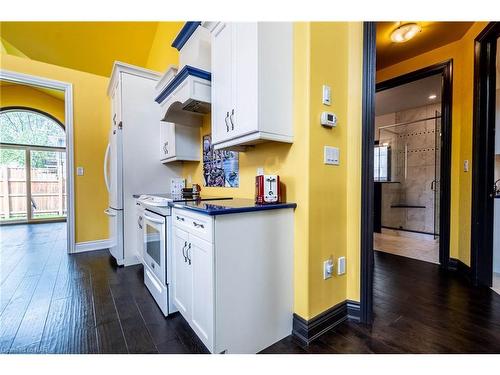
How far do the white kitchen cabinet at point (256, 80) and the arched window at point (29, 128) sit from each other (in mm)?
6163

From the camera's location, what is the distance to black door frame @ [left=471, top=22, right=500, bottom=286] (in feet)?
7.05

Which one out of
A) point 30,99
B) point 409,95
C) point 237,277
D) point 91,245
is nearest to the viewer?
point 237,277

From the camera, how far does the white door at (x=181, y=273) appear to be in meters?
1.51

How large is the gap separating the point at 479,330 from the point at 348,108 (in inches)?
66.8

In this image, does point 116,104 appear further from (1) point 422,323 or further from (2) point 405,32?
(1) point 422,323

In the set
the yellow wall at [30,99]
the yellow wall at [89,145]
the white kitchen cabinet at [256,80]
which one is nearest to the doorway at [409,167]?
the white kitchen cabinet at [256,80]

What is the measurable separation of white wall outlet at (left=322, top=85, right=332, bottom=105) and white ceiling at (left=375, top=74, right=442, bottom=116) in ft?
8.50

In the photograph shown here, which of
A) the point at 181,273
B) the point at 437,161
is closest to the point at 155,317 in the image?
the point at 181,273

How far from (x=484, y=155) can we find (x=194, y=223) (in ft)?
8.79

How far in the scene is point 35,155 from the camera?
224 inches

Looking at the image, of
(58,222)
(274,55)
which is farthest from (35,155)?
(274,55)

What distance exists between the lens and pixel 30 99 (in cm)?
537

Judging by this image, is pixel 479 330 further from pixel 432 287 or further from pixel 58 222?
pixel 58 222

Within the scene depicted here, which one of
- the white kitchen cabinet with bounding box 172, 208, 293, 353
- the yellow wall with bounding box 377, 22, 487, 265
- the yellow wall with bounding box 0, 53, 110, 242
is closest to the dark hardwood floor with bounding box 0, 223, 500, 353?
the white kitchen cabinet with bounding box 172, 208, 293, 353
